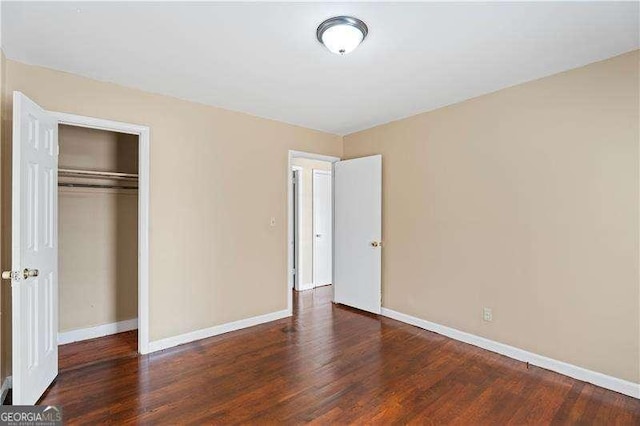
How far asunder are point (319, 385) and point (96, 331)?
2495 mm

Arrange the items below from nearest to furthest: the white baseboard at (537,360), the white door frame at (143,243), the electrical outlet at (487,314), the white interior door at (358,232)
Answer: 1. the white baseboard at (537,360)
2. the white door frame at (143,243)
3. the electrical outlet at (487,314)
4. the white interior door at (358,232)

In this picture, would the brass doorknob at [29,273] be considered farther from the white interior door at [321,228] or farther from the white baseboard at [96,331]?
the white interior door at [321,228]

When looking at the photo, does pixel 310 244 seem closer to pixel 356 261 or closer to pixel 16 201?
pixel 356 261

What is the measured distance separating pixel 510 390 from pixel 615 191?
165 cm

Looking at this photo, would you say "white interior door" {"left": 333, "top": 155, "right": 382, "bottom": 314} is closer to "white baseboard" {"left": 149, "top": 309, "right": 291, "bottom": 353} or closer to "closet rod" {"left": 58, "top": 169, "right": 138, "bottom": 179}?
"white baseboard" {"left": 149, "top": 309, "right": 291, "bottom": 353}

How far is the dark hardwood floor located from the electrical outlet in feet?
0.99

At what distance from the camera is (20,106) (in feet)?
6.32

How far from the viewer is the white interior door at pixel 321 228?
546 cm

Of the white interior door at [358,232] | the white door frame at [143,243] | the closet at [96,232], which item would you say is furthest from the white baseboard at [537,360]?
the closet at [96,232]

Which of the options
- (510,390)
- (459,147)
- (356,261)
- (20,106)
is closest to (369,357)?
→ (510,390)

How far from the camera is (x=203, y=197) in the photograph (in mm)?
3324

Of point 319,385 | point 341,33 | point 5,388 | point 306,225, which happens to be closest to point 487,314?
point 319,385

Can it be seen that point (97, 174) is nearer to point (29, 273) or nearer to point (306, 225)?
point (29, 273)

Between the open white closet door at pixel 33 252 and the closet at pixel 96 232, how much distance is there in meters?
0.85
